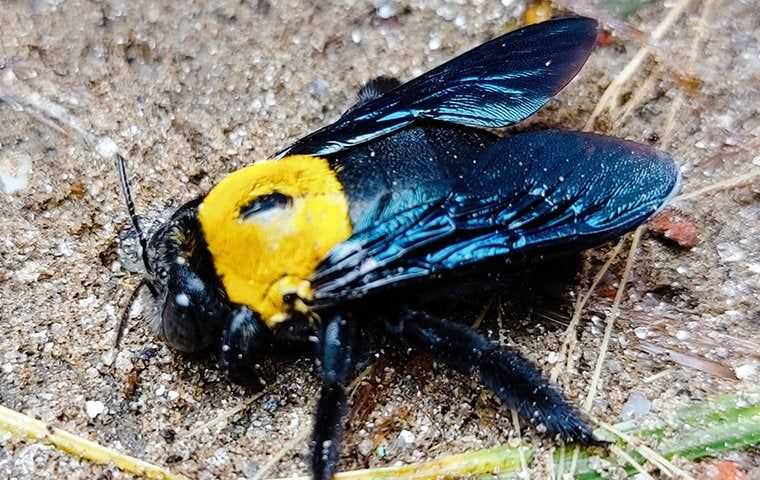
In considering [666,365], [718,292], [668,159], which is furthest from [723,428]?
[668,159]

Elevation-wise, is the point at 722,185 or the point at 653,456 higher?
the point at 722,185

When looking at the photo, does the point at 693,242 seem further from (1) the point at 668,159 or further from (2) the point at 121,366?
(2) the point at 121,366

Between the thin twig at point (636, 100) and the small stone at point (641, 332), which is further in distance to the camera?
the thin twig at point (636, 100)

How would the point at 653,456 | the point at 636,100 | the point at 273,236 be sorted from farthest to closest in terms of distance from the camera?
the point at 636,100 < the point at 653,456 < the point at 273,236

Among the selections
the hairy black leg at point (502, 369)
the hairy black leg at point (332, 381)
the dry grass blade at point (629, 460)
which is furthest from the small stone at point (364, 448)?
the dry grass blade at point (629, 460)

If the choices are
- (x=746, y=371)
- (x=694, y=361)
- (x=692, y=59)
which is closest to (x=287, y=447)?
(x=694, y=361)

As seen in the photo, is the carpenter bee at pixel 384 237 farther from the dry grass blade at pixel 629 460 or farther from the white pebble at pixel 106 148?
the white pebble at pixel 106 148

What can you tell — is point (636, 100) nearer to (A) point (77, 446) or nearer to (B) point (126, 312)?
(B) point (126, 312)
